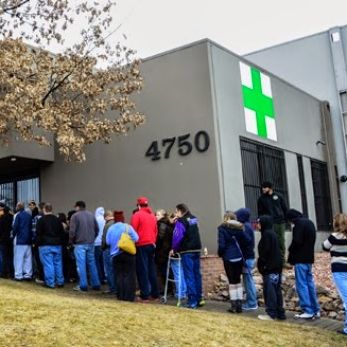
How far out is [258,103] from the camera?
580 inches

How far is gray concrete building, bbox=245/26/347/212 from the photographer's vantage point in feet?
62.9

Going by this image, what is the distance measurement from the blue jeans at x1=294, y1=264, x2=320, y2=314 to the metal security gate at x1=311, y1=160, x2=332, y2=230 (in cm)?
867

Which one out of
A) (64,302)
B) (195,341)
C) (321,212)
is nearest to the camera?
(195,341)

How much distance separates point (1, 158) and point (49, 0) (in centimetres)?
489

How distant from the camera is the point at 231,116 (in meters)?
13.1

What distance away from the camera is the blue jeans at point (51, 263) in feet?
35.1

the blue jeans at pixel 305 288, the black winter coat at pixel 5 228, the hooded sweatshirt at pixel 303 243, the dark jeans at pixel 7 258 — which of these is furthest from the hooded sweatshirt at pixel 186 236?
the dark jeans at pixel 7 258

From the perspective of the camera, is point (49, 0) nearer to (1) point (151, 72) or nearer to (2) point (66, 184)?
(1) point (151, 72)

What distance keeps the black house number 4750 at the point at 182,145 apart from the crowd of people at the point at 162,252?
2.30m

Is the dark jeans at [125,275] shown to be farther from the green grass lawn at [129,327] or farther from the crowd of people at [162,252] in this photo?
the green grass lawn at [129,327]

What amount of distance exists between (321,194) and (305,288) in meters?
9.73

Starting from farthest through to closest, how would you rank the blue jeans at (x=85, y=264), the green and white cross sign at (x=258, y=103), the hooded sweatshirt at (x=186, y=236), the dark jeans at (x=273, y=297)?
the green and white cross sign at (x=258, y=103) < the blue jeans at (x=85, y=264) < the hooded sweatshirt at (x=186, y=236) < the dark jeans at (x=273, y=297)

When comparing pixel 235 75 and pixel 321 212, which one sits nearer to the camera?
pixel 235 75

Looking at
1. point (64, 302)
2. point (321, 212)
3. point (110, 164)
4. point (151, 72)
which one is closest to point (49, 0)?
point (151, 72)
